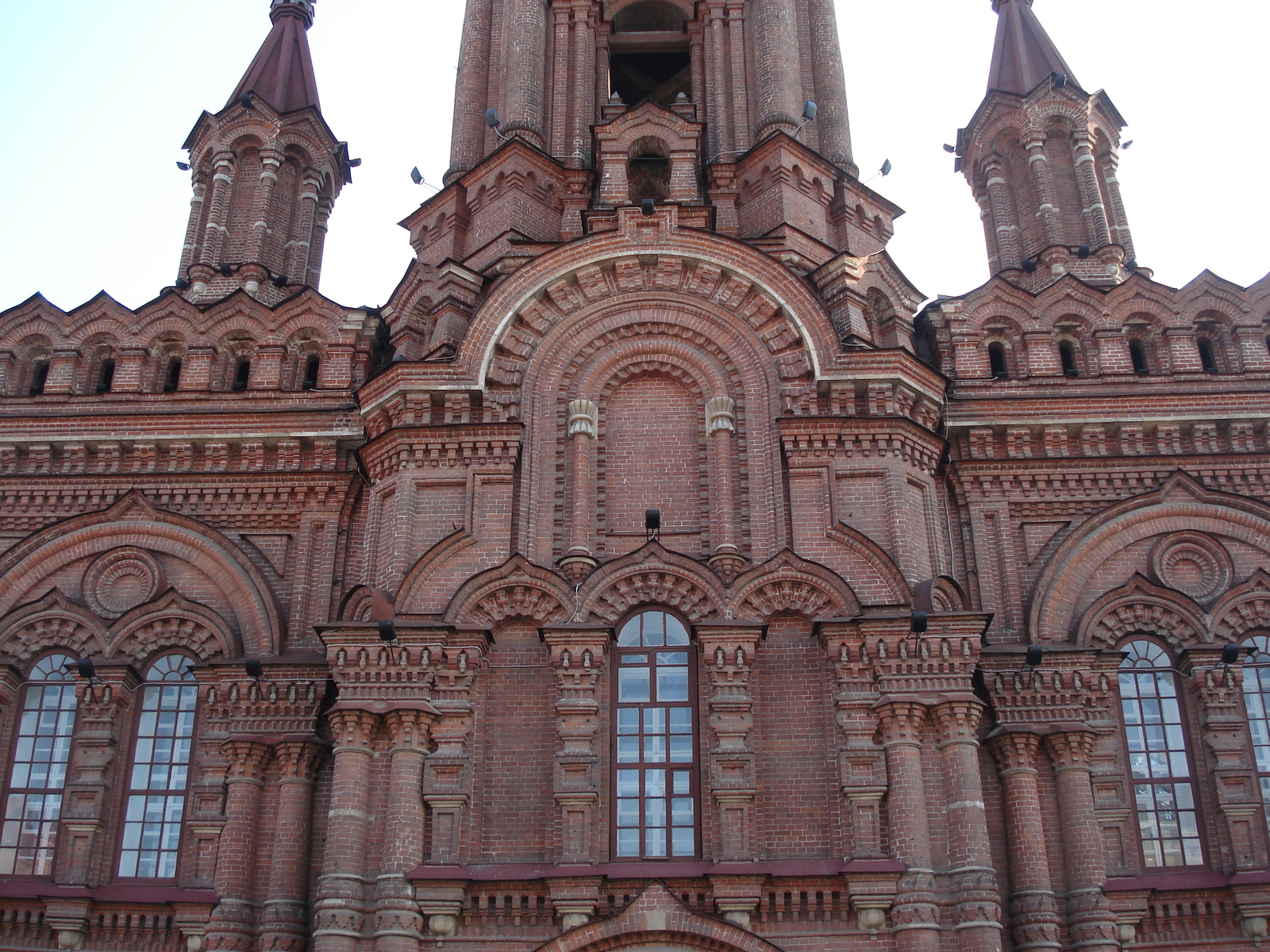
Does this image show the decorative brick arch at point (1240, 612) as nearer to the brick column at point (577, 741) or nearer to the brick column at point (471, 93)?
the brick column at point (577, 741)

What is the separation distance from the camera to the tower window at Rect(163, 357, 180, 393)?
770 inches

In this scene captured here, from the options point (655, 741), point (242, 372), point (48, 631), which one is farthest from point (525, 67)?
point (655, 741)

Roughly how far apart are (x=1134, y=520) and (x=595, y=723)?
24.9 feet

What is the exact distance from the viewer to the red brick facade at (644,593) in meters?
14.8

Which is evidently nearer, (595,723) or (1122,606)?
(595,723)

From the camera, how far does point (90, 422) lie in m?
18.5

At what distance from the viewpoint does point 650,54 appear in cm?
2491

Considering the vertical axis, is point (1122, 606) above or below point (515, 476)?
below

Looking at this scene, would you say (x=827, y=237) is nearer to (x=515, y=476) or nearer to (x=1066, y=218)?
(x=1066, y=218)

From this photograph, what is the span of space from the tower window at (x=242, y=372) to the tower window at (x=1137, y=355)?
12.5 meters

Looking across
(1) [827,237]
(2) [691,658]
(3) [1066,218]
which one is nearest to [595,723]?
(2) [691,658]

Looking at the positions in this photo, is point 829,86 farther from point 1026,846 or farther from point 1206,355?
point 1026,846

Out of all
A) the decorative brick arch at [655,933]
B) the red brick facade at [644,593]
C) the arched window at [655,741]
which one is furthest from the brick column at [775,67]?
the decorative brick arch at [655,933]

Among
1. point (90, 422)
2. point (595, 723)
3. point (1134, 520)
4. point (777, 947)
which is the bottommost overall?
point (777, 947)
